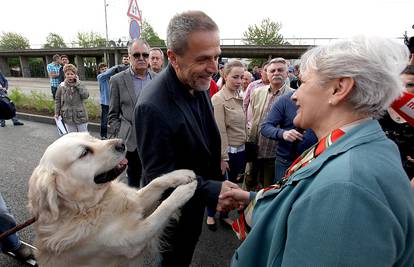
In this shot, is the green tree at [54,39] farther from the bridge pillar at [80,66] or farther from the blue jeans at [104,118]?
the blue jeans at [104,118]

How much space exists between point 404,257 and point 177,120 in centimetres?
130

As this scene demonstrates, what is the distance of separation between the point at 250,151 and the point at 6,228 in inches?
124

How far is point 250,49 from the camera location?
3166 centimetres

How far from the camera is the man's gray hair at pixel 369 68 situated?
39.4 inches

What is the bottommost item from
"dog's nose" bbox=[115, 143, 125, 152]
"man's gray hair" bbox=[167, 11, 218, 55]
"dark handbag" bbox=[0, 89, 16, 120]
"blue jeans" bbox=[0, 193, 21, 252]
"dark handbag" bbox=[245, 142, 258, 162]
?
"blue jeans" bbox=[0, 193, 21, 252]

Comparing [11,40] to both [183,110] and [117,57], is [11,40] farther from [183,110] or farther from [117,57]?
[183,110]

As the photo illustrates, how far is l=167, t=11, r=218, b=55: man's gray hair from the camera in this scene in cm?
158

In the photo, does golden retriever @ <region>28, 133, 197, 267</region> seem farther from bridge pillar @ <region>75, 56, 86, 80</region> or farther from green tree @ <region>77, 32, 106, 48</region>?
green tree @ <region>77, 32, 106, 48</region>

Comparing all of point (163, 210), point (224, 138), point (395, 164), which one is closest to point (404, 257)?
point (395, 164)

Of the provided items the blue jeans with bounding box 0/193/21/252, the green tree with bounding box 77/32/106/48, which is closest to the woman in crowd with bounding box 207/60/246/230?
the blue jeans with bounding box 0/193/21/252

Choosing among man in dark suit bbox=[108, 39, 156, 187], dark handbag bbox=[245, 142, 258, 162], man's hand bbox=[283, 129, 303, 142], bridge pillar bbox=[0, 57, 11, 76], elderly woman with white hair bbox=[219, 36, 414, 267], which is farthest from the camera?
bridge pillar bbox=[0, 57, 11, 76]

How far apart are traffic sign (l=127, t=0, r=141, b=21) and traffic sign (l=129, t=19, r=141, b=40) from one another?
0.09m

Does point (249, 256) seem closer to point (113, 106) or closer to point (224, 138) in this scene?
point (224, 138)

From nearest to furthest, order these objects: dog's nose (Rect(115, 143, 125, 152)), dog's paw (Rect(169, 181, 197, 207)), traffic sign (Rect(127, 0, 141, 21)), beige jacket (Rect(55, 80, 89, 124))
→ dog's paw (Rect(169, 181, 197, 207)), dog's nose (Rect(115, 143, 125, 152)), traffic sign (Rect(127, 0, 141, 21)), beige jacket (Rect(55, 80, 89, 124))
